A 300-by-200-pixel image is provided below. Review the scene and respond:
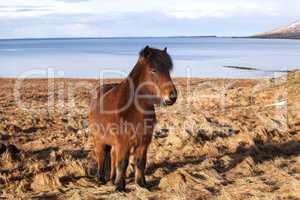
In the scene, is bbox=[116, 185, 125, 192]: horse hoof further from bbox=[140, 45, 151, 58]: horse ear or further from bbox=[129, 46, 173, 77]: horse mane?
bbox=[140, 45, 151, 58]: horse ear

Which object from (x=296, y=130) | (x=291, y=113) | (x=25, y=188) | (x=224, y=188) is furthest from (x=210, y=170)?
(x=291, y=113)

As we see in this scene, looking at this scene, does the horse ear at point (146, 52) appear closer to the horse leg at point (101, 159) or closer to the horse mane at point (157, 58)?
the horse mane at point (157, 58)

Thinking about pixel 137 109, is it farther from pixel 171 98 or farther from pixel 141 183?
pixel 141 183

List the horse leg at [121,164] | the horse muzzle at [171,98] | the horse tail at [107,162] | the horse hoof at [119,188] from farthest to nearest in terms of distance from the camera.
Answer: the horse tail at [107,162] → the horse hoof at [119,188] → the horse leg at [121,164] → the horse muzzle at [171,98]

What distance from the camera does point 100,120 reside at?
722 centimetres

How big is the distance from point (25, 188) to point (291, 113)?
839 cm

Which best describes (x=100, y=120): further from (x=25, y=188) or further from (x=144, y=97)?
(x=25, y=188)

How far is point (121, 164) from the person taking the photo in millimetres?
6762

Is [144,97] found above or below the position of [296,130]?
above

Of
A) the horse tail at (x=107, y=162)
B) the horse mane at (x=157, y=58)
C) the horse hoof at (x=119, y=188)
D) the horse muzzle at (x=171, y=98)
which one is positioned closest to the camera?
the horse muzzle at (x=171, y=98)

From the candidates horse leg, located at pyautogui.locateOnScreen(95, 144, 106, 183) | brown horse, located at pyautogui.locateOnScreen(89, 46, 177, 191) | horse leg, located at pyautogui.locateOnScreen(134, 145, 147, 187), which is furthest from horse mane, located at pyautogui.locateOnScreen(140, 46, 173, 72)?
horse leg, located at pyautogui.locateOnScreen(95, 144, 106, 183)

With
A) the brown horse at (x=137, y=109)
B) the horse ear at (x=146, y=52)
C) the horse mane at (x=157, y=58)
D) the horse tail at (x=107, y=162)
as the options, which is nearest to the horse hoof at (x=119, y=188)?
the brown horse at (x=137, y=109)

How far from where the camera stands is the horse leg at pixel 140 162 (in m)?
6.86

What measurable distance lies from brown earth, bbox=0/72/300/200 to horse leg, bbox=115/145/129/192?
187 mm
